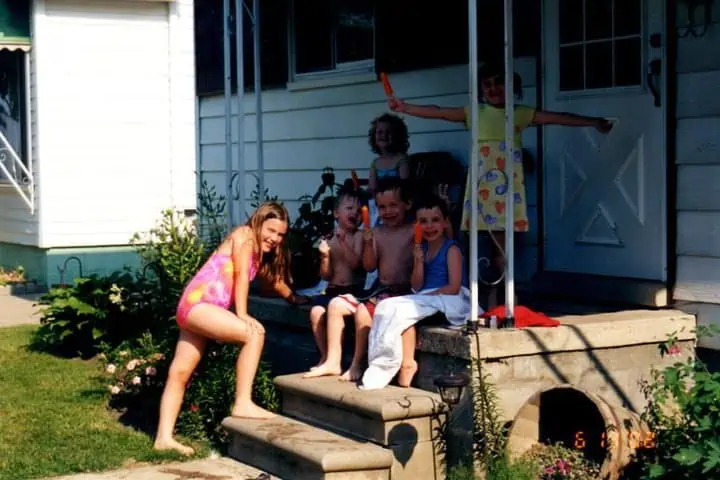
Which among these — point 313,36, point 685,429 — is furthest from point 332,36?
point 685,429

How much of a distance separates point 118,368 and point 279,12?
13.2 ft

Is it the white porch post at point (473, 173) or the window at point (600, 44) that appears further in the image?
the window at point (600, 44)

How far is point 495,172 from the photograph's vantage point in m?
7.02

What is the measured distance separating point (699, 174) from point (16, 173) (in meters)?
10.7

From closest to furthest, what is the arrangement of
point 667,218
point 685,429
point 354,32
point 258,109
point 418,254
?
point 685,429
point 418,254
point 667,218
point 258,109
point 354,32

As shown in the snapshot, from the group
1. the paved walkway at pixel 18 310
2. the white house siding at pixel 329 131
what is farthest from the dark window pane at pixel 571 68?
the paved walkway at pixel 18 310

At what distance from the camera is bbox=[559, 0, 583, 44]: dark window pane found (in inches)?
299

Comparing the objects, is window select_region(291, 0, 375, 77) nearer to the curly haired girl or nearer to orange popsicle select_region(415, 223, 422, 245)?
the curly haired girl

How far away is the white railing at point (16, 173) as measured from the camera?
1484 centimetres

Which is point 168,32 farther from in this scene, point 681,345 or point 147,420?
point 681,345

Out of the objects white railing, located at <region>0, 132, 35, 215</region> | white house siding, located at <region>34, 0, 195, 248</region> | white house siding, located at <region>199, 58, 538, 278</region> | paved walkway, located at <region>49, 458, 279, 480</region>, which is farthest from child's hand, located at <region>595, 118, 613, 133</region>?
white railing, located at <region>0, 132, 35, 215</region>

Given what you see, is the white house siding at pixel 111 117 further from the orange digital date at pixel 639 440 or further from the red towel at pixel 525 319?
the orange digital date at pixel 639 440

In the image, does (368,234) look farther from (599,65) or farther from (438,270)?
(599,65)

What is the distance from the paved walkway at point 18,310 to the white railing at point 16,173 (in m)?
1.31
